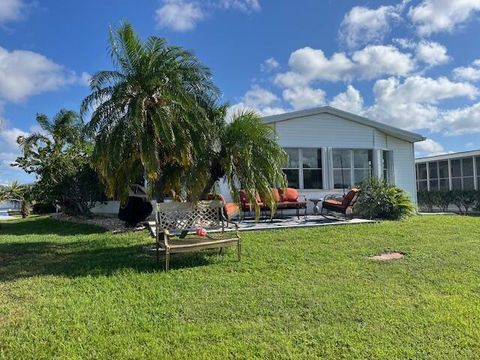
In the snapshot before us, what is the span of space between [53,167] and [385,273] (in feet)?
47.9

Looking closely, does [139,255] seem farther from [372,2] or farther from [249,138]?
[372,2]

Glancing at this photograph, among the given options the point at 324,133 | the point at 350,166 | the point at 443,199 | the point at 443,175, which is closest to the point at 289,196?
the point at 324,133

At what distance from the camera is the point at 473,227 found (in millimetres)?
11812

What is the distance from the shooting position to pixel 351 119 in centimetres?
1748

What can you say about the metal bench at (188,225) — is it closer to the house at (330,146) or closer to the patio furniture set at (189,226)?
the patio furniture set at (189,226)

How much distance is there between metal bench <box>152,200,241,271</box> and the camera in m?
7.46

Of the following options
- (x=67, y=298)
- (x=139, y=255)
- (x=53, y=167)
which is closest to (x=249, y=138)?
(x=139, y=255)

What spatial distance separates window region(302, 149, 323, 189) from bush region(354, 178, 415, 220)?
123 inches

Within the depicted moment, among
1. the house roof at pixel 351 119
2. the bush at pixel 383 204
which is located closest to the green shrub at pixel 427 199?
the house roof at pixel 351 119

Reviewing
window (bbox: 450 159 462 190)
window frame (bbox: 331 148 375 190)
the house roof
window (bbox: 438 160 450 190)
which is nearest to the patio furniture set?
the house roof

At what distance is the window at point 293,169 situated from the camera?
1678cm

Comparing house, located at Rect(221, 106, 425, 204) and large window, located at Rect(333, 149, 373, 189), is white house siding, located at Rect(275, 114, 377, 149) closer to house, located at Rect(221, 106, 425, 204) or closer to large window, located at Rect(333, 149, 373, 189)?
house, located at Rect(221, 106, 425, 204)

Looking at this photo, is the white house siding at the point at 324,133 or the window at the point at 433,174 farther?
the window at the point at 433,174

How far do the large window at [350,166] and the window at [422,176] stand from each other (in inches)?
480
